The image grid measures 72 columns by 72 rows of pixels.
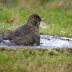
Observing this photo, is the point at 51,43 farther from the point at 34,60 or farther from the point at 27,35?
the point at 34,60

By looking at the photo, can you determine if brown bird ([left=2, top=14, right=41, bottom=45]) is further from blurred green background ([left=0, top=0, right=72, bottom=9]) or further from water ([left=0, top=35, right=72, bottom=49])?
blurred green background ([left=0, top=0, right=72, bottom=9])

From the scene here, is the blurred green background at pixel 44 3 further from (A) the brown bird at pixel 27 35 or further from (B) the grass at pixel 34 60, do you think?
(B) the grass at pixel 34 60

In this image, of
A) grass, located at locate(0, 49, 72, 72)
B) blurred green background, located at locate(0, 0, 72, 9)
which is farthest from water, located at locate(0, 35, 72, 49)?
blurred green background, located at locate(0, 0, 72, 9)

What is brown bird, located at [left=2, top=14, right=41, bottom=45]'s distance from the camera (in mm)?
9023

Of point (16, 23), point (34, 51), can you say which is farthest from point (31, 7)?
point (34, 51)

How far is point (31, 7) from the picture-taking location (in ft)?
61.3

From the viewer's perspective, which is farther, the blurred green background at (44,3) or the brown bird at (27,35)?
the blurred green background at (44,3)

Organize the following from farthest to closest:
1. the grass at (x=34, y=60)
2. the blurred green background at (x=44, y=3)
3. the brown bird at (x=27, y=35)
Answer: the blurred green background at (x=44, y=3) < the brown bird at (x=27, y=35) < the grass at (x=34, y=60)

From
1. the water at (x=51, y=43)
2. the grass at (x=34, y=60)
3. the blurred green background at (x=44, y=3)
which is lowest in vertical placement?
the grass at (x=34, y=60)

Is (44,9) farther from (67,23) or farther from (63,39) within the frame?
(63,39)

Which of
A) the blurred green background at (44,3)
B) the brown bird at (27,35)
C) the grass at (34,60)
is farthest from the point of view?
the blurred green background at (44,3)

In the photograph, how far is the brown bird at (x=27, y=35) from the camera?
29.6 feet

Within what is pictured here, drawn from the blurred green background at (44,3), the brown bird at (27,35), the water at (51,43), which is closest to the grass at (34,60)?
the water at (51,43)

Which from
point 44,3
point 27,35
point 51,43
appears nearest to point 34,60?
point 27,35
